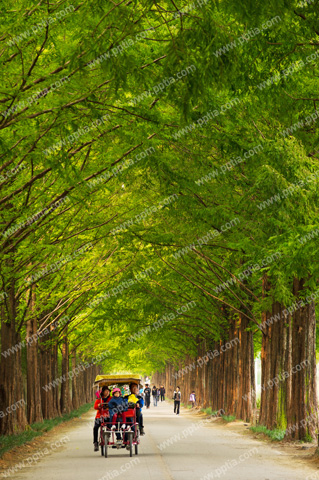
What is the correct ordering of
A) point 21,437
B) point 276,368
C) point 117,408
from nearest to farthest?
point 117,408, point 21,437, point 276,368

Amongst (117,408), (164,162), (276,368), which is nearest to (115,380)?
(117,408)

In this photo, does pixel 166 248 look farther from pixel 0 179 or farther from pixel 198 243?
pixel 0 179

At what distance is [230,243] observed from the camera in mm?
20750

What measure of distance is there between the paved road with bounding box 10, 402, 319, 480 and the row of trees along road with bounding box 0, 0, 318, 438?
2576 mm

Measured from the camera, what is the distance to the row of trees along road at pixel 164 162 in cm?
870

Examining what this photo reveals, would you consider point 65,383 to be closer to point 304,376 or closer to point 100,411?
point 304,376

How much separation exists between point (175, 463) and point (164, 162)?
6.37 m

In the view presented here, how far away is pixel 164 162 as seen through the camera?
15367 mm

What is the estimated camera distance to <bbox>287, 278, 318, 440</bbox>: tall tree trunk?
20.0 metres

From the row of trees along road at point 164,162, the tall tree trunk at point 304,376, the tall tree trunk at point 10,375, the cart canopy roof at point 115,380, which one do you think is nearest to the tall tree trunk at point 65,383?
the row of trees along road at point 164,162

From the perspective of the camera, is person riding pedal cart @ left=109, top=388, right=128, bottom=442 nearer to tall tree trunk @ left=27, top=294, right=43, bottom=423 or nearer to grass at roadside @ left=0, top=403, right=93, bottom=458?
grass at roadside @ left=0, top=403, right=93, bottom=458

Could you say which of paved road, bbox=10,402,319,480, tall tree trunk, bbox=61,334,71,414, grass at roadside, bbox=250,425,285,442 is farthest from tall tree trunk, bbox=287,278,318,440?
tall tree trunk, bbox=61,334,71,414

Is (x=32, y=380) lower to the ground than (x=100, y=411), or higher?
lower

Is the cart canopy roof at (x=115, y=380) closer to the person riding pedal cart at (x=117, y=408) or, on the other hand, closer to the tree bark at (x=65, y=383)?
the person riding pedal cart at (x=117, y=408)
